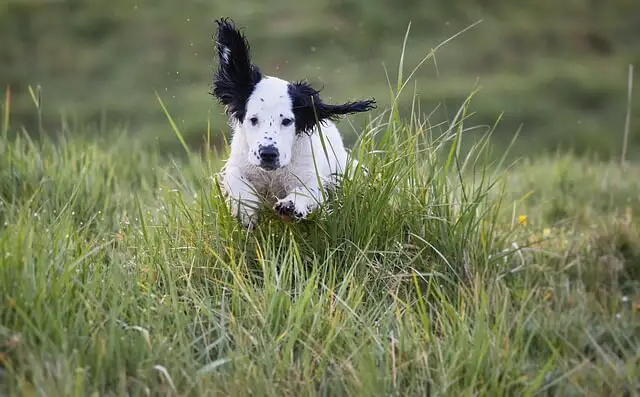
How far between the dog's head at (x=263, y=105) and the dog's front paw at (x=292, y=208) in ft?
0.64

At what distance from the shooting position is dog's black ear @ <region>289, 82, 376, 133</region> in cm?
436

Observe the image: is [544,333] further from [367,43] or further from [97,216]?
[367,43]

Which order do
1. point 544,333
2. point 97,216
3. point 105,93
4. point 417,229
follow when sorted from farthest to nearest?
point 105,93
point 97,216
point 417,229
point 544,333

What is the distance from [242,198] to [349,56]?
30.4 feet

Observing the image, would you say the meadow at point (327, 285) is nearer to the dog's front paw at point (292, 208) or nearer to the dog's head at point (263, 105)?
the dog's front paw at point (292, 208)

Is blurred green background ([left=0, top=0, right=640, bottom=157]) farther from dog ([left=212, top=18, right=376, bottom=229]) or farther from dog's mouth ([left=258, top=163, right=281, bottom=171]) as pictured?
dog's mouth ([left=258, top=163, right=281, bottom=171])

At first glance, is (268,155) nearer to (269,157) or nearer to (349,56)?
(269,157)

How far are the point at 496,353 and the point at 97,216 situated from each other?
9.04ft

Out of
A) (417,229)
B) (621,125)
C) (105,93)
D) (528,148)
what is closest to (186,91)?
(105,93)

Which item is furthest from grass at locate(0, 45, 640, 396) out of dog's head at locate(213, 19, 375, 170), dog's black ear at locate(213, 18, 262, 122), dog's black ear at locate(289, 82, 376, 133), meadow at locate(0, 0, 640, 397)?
dog's black ear at locate(213, 18, 262, 122)

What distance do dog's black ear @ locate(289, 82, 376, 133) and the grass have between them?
24cm

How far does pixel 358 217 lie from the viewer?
4.48 m

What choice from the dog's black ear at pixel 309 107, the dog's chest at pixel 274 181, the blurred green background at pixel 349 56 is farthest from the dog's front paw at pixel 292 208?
the blurred green background at pixel 349 56

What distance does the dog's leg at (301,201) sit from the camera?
169 inches
